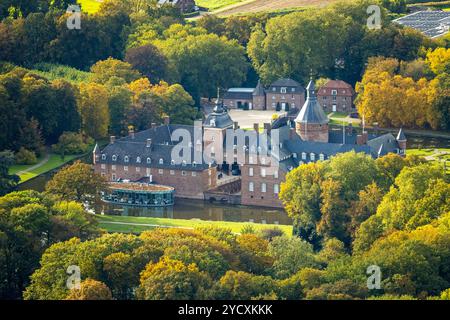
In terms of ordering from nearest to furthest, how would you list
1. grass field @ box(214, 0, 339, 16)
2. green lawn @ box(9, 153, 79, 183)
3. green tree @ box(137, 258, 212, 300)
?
green tree @ box(137, 258, 212, 300) → green lawn @ box(9, 153, 79, 183) → grass field @ box(214, 0, 339, 16)

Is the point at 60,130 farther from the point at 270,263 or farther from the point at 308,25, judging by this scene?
the point at 270,263

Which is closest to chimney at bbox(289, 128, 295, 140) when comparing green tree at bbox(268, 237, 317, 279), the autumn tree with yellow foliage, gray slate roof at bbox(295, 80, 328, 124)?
gray slate roof at bbox(295, 80, 328, 124)

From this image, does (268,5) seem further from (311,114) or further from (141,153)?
(141,153)

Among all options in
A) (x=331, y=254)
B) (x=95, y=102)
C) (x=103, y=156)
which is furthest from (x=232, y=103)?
(x=331, y=254)

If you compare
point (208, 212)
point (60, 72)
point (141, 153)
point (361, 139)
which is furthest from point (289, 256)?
point (60, 72)

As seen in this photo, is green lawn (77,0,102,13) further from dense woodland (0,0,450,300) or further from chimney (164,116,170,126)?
chimney (164,116,170,126)

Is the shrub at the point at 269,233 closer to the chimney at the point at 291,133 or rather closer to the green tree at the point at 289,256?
the green tree at the point at 289,256
